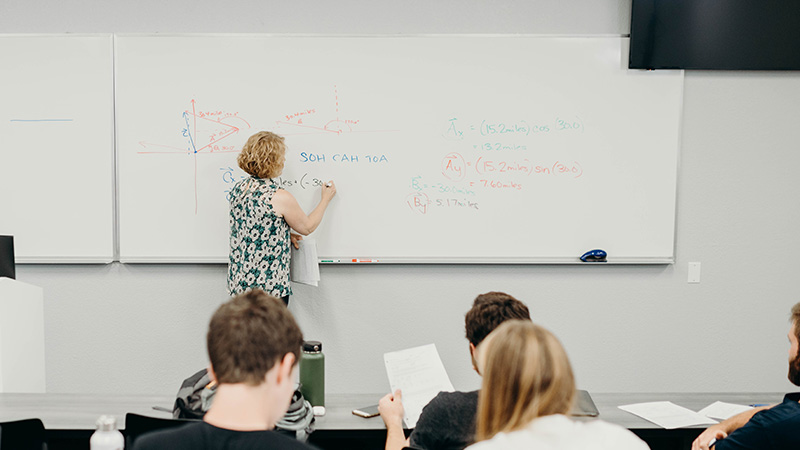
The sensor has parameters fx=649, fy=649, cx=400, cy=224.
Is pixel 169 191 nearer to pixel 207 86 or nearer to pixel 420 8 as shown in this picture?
pixel 207 86

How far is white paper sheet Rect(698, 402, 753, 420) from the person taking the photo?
1943mm

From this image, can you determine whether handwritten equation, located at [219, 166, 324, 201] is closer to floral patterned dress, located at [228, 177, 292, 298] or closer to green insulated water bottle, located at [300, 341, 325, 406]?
floral patterned dress, located at [228, 177, 292, 298]

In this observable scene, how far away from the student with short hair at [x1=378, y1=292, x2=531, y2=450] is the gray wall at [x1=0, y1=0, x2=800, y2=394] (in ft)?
4.93

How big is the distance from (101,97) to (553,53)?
2140 millimetres

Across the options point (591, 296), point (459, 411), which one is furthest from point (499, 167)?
point (459, 411)

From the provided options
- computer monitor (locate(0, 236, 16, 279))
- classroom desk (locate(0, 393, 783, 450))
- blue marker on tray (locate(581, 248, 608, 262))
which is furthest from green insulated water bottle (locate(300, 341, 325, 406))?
blue marker on tray (locate(581, 248, 608, 262))

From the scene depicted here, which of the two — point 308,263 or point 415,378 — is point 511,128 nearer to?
point 308,263

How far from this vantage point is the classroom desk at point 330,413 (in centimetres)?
182

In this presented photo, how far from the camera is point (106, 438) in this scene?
59.2 inches

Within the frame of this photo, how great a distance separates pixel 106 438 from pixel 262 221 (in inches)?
56.7

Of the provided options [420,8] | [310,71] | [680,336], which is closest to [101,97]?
[310,71]

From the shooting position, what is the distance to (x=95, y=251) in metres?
3.11

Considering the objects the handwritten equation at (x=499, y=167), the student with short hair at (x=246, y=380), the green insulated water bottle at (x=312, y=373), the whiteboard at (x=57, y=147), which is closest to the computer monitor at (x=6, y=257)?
the whiteboard at (x=57, y=147)

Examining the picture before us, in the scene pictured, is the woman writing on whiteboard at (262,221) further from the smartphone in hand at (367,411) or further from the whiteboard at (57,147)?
the smartphone in hand at (367,411)
